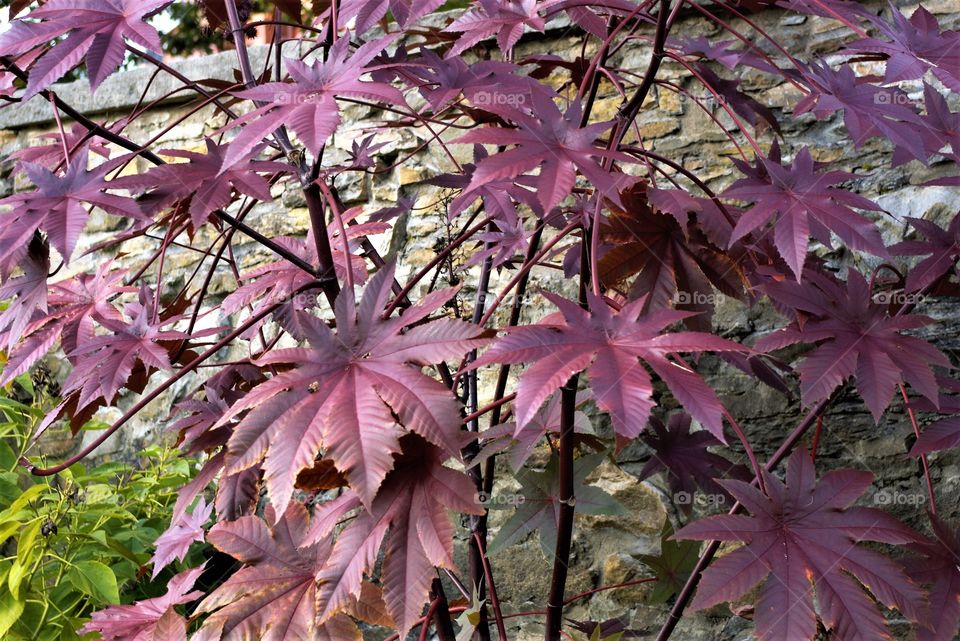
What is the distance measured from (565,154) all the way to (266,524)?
0.62m

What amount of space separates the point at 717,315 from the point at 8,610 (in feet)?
5.35

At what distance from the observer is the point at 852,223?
3.02 ft

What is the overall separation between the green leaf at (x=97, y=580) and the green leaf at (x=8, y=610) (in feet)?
0.37

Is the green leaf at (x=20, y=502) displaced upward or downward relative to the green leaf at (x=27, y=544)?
upward

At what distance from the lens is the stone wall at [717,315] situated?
1.79 metres

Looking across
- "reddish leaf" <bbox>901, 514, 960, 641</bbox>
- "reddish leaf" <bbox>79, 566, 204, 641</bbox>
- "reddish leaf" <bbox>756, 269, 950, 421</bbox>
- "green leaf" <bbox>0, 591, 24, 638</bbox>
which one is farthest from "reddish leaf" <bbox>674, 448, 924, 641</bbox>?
"green leaf" <bbox>0, 591, 24, 638</bbox>

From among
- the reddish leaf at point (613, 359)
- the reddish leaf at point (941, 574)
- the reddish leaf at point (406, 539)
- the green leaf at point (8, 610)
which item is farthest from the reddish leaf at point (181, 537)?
the reddish leaf at point (941, 574)

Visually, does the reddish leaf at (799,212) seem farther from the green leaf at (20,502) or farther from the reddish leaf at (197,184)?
the green leaf at (20,502)

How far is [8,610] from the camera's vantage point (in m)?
1.70

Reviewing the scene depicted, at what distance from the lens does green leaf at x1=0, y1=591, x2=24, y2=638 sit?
1674 millimetres

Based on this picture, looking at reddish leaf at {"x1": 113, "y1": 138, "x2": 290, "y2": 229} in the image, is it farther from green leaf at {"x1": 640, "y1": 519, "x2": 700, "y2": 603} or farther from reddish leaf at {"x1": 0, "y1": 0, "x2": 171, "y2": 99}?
green leaf at {"x1": 640, "y1": 519, "x2": 700, "y2": 603}

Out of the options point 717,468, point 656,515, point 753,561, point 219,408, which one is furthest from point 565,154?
point 656,515

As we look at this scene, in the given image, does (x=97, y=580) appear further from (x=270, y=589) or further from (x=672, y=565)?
(x=672, y=565)

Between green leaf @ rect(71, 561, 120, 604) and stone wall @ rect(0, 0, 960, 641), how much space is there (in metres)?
0.85
